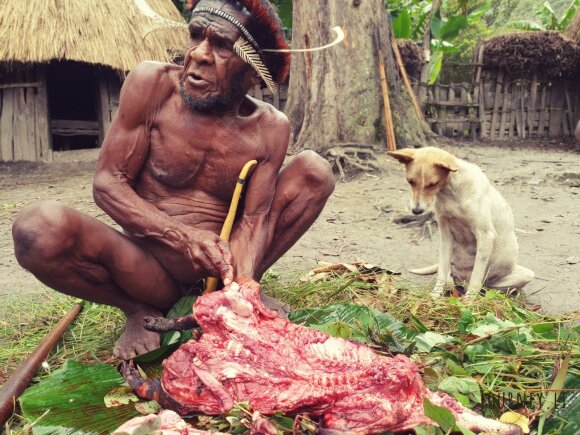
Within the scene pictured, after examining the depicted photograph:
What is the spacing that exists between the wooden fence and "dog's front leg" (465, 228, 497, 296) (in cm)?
1051

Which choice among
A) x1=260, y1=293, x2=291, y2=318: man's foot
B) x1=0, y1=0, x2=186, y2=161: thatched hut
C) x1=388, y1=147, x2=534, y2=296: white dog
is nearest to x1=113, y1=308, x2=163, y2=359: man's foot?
x1=260, y1=293, x2=291, y2=318: man's foot

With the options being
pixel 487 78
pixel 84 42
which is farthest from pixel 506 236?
pixel 487 78

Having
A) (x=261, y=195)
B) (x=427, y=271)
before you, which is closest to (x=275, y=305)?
(x=261, y=195)

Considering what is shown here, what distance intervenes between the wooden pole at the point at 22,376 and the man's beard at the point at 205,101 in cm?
128

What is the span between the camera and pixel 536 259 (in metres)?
5.00

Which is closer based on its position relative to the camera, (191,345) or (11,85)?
(191,345)

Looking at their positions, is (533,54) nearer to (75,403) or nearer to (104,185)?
(104,185)

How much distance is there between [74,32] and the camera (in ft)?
33.2

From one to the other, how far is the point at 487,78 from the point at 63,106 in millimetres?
10570

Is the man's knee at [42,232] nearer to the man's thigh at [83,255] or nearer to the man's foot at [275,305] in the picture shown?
the man's thigh at [83,255]

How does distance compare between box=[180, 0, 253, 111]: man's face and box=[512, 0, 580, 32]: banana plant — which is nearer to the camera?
box=[180, 0, 253, 111]: man's face

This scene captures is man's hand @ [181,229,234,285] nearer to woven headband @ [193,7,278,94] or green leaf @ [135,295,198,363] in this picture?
green leaf @ [135,295,198,363]

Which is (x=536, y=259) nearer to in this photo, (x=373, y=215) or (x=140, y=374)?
(x=373, y=215)

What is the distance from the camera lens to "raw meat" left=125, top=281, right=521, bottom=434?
5.98 feet
